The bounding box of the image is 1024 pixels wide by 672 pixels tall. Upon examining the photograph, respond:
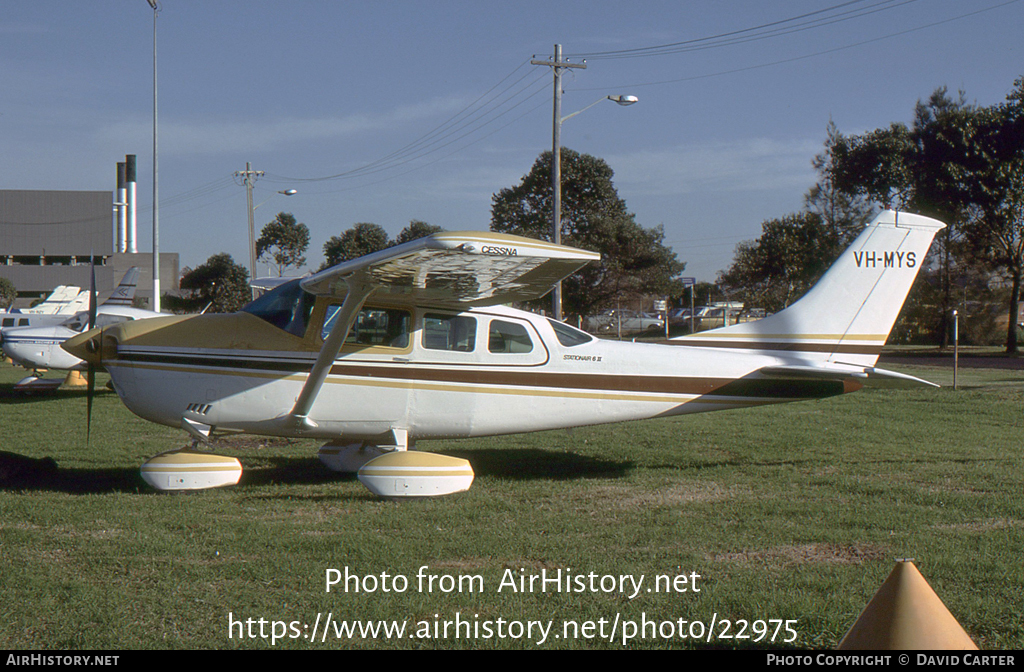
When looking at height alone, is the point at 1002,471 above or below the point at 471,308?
below

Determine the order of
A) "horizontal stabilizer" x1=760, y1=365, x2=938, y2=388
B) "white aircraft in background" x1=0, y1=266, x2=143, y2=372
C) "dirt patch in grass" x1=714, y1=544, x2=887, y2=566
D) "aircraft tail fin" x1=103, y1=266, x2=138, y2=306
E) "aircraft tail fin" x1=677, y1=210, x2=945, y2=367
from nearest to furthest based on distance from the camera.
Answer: "dirt patch in grass" x1=714, y1=544, x2=887, y2=566, "horizontal stabilizer" x1=760, y1=365, x2=938, y2=388, "aircraft tail fin" x1=677, y1=210, x2=945, y2=367, "white aircraft in background" x1=0, y1=266, x2=143, y2=372, "aircraft tail fin" x1=103, y1=266, x2=138, y2=306

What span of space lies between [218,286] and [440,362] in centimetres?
3670

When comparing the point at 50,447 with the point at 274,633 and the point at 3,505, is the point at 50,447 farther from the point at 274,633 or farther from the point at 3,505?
the point at 274,633

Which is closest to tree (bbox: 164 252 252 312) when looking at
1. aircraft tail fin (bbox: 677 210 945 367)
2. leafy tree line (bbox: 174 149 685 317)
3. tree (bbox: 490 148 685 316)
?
leafy tree line (bbox: 174 149 685 317)

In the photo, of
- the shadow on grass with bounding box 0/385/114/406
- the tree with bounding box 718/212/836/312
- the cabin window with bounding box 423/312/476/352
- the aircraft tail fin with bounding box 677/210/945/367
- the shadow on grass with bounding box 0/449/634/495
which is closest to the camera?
the shadow on grass with bounding box 0/449/634/495

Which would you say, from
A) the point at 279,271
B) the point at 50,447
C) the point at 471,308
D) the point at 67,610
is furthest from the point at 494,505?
the point at 279,271

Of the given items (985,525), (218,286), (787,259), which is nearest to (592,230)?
(787,259)

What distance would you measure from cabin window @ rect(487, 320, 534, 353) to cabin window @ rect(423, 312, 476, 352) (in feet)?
0.67

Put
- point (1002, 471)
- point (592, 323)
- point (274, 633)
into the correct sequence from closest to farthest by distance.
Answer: point (274, 633) < point (1002, 471) < point (592, 323)

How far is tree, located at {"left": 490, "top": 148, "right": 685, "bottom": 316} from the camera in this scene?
40.8 m

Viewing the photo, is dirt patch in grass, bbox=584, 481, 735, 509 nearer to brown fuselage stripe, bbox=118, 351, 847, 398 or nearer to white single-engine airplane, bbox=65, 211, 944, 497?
white single-engine airplane, bbox=65, 211, 944, 497
